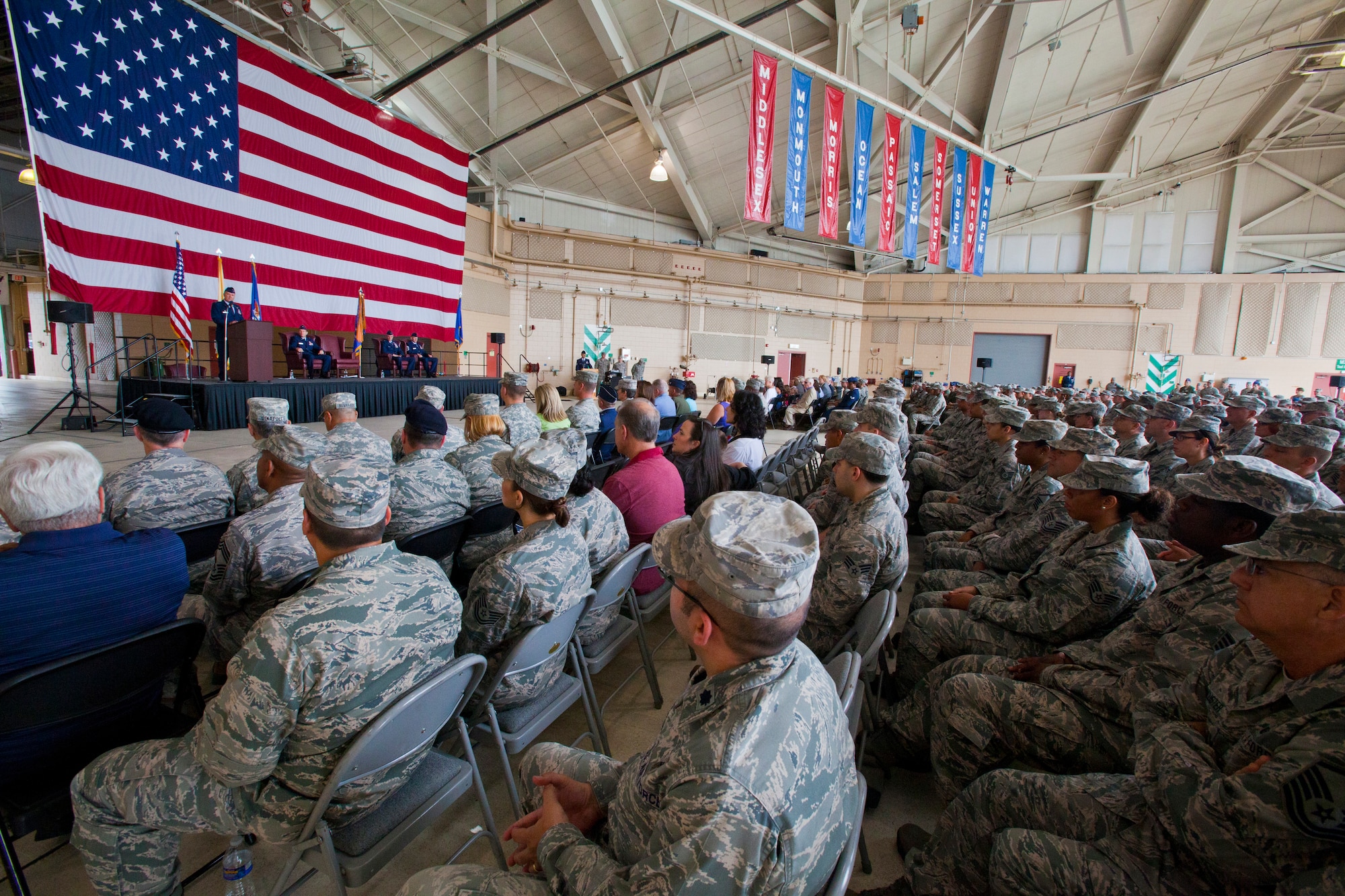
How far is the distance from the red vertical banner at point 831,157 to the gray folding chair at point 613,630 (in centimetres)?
958

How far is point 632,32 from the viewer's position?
40.4ft

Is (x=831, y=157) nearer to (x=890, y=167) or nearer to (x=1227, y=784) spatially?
(x=890, y=167)

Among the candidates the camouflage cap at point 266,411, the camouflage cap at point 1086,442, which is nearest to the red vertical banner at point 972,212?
the camouflage cap at point 1086,442

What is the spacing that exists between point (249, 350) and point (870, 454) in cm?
921

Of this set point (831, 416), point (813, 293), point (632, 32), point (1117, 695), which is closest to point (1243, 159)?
point (813, 293)

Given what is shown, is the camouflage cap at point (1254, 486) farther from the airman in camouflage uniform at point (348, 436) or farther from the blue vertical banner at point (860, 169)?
the blue vertical banner at point (860, 169)

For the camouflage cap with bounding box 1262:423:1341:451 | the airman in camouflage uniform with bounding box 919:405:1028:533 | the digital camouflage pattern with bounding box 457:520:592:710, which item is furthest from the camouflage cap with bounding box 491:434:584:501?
the camouflage cap with bounding box 1262:423:1341:451

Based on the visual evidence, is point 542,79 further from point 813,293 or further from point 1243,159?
point 1243,159

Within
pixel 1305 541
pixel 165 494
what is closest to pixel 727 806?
pixel 1305 541

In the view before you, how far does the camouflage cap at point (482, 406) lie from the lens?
3.82 m

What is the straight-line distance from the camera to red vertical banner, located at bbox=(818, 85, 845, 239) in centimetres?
1025

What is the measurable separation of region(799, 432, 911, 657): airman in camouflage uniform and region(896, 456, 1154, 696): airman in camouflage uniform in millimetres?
412

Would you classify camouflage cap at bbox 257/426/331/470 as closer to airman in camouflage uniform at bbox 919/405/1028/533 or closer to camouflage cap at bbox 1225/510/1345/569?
camouflage cap at bbox 1225/510/1345/569

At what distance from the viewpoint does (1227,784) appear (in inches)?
43.9
